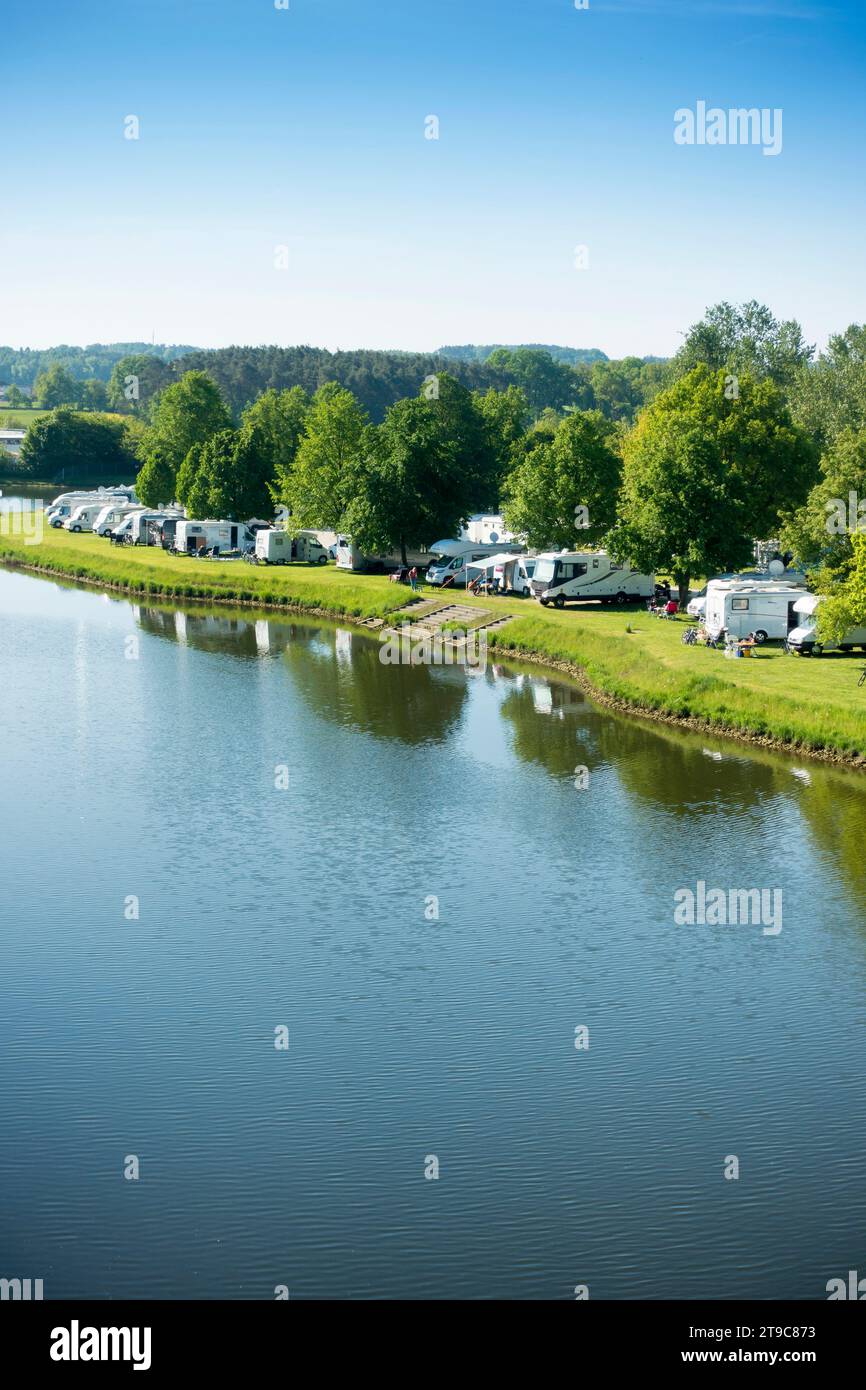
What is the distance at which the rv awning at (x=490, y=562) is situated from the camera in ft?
201

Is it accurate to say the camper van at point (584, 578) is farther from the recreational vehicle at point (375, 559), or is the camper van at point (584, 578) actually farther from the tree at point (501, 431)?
the tree at point (501, 431)

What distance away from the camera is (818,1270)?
15.3 meters

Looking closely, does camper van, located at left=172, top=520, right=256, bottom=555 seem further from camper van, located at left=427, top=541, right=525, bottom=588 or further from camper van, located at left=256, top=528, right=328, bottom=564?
camper van, located at left=427, top=541, right=525, bottom=588

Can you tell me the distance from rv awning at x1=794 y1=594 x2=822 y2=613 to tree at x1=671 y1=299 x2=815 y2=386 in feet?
151

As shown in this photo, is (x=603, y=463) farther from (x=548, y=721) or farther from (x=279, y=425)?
(x=279, y=425)

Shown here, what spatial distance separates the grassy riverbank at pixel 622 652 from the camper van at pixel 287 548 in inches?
59.2

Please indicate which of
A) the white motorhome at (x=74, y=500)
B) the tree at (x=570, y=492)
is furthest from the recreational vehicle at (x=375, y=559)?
the white motorhome at (x=74, y=500)

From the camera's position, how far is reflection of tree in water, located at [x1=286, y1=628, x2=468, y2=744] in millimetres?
41531

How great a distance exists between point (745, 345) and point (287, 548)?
33.8 meters

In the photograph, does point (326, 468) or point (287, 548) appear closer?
point (326, 468)

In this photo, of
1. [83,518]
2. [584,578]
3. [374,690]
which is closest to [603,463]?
[584,578]

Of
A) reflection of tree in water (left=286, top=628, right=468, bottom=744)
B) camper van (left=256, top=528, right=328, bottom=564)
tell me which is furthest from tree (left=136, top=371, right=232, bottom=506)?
reflection of tree in water (left=286, top=628, right=468, bottom=744)

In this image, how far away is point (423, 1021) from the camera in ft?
69.4

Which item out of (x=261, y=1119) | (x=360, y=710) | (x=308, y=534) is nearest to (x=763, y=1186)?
(x=261, y=1119)
